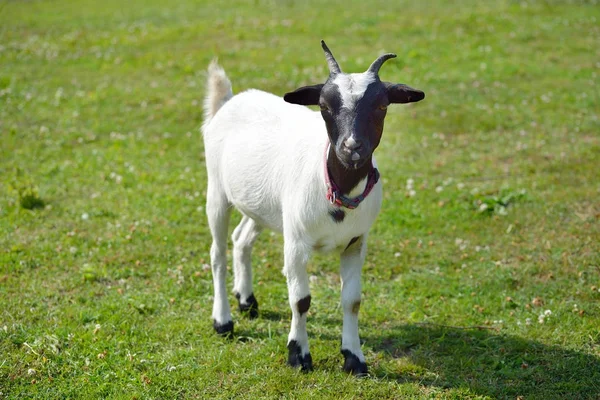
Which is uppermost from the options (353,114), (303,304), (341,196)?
(353,114)

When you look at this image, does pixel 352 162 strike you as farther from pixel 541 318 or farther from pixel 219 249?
pixel 541 318

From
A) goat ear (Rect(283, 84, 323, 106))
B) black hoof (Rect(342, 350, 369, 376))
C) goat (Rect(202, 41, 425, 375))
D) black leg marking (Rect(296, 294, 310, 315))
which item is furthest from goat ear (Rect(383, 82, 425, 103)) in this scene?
→ black hoof (Rect(342, 350, 369, 376))

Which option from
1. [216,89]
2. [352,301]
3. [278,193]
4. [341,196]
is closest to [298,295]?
[352,301]

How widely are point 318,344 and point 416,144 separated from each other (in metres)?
5.32

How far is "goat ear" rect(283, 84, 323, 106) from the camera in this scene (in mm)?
5094

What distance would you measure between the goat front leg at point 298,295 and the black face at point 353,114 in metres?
0.98

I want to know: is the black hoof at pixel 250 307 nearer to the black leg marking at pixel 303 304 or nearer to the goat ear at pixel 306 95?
the black leg marking at pixel 303 304

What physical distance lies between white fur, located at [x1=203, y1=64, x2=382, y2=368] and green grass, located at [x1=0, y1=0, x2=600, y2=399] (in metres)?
0.54

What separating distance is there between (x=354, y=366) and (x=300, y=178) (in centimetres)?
160

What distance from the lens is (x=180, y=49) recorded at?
16391 millimetres

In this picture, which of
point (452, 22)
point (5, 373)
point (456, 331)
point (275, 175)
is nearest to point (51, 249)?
point (5, 373)

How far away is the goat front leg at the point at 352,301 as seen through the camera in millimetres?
5574

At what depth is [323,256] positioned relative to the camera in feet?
23.9

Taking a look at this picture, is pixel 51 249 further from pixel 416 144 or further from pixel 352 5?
pixel 352 5
